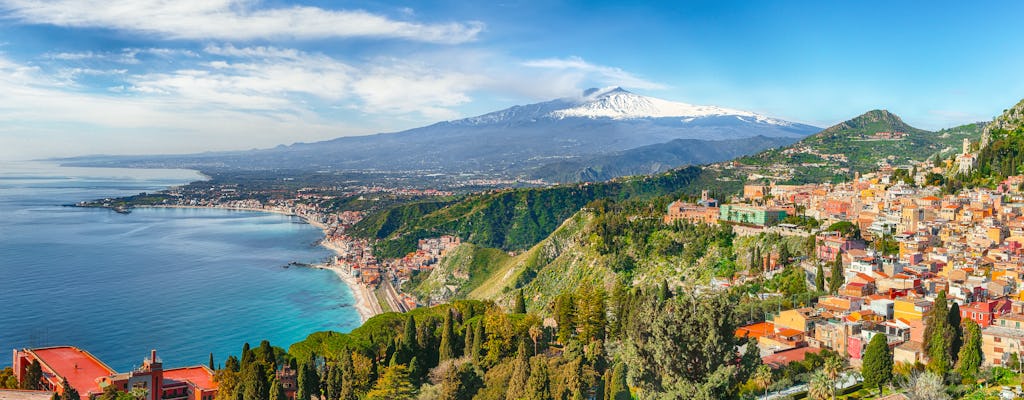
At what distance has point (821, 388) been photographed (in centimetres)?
1547

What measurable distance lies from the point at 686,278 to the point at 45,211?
111 metres

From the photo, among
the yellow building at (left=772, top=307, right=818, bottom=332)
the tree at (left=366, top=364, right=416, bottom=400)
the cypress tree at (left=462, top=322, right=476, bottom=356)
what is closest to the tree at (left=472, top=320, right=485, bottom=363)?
the cypress tree at (left=462, top=322, right=476, bottom=356)

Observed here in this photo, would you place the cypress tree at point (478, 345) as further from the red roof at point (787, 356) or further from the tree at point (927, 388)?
the tree at point (927, 388)

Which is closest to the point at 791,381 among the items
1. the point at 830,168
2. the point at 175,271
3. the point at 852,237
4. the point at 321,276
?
the point at 852,237

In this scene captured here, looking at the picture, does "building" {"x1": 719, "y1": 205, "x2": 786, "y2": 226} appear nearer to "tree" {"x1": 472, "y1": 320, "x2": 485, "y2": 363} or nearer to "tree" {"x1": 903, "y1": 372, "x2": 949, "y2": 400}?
"tree" {"x1": 472, "y1": 320, "x2": 485, "y2": 363}

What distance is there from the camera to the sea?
42.4 m

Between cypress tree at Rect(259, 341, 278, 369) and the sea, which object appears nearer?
cypress tree at Rect(259, 341, 278, 369)

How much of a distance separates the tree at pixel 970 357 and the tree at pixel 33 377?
2607 centimetres

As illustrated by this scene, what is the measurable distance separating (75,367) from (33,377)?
1.46 meters

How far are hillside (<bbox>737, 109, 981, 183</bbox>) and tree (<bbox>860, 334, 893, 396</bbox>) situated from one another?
60.7 m

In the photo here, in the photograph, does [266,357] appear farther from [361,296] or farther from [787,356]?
[361,296]

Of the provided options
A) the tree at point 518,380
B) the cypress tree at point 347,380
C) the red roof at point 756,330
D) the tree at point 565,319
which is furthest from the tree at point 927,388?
the cypress tree at point 347,380

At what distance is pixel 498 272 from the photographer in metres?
56.8

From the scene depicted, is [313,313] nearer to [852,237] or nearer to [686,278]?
[686,278]
